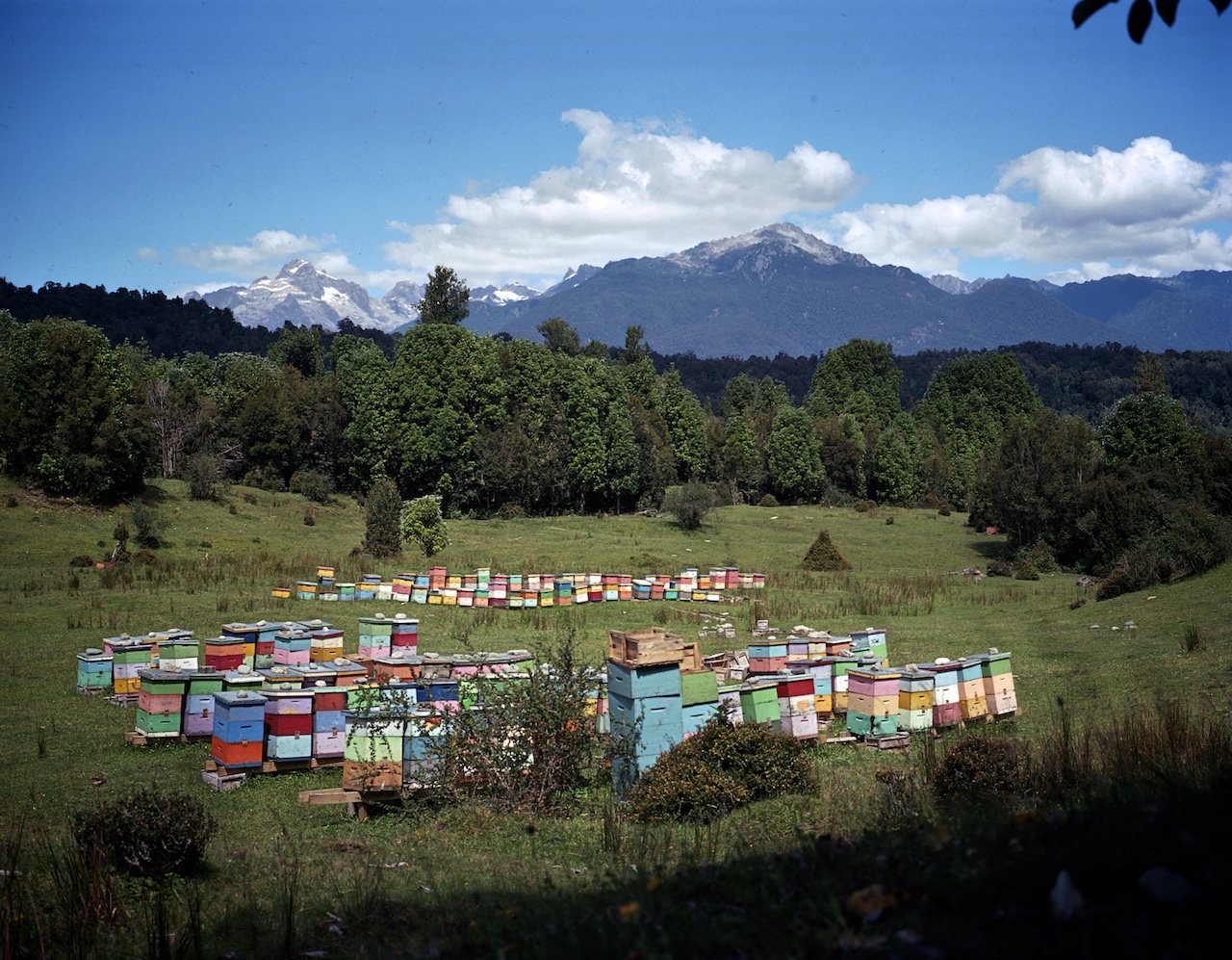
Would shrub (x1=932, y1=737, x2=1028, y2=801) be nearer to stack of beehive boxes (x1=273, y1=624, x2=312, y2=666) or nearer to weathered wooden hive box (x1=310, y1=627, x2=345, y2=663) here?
stack of beehive boxes (x1=273, y1=624, x2=312, y2=666)

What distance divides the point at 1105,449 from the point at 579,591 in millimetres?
33986

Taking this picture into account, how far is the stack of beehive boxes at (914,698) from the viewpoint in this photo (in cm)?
1398

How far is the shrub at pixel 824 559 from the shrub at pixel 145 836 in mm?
33597

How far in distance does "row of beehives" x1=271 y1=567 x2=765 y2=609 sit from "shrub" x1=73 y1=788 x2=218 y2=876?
2058 centimetres

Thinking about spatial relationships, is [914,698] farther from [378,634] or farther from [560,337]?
[560,337]

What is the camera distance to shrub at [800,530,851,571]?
4059 centimetres

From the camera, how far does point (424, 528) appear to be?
136 feet

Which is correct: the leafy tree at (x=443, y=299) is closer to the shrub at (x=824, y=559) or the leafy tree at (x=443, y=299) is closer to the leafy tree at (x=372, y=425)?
the leafy tree at (x=372, y=425)

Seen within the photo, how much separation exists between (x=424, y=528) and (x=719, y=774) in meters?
32.1

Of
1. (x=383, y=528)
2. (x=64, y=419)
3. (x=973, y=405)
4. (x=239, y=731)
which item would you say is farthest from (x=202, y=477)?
(x=973, y=405)

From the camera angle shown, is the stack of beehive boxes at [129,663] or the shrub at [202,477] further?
the shrub at [202,477]

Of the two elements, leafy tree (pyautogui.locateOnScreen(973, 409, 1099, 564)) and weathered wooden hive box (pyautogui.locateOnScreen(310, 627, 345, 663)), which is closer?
weathered wooden hive box (pyautogui.locateOnScreen(310, 627, 345, 663))

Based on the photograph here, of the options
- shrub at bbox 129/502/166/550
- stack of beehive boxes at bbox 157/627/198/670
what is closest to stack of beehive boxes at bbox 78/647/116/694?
stack of beehive boxes at bbox 157/627/198/670

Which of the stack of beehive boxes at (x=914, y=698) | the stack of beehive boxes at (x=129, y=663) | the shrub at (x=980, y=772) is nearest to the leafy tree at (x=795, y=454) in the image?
the stack of beehive boxes at (x=914, y=698)
